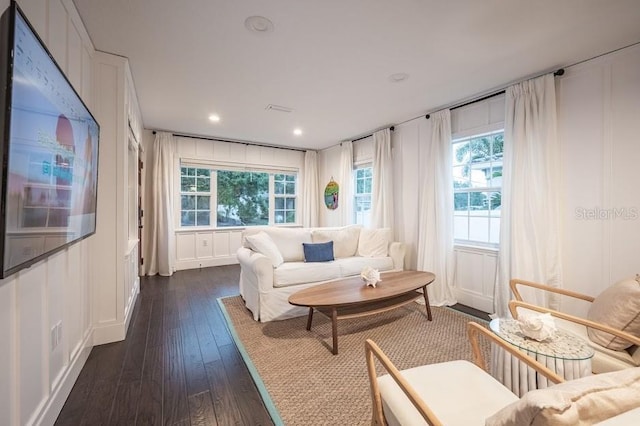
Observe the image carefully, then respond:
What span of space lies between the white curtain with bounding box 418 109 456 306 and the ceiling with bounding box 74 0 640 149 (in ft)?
1.21

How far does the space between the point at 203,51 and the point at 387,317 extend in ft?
10.4

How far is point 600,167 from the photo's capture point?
7.68 feet

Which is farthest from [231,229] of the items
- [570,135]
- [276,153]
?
[570,135]

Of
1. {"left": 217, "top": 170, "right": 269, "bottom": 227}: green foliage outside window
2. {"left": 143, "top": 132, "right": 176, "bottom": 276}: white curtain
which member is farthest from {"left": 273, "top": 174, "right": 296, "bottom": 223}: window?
{"left": 143, "top": 132, "right": 176, "bottom": 276}: white curtain

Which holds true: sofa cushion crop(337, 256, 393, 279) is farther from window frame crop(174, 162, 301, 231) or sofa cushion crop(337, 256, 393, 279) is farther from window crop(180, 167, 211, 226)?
window crop(180, 167, 211, 226)

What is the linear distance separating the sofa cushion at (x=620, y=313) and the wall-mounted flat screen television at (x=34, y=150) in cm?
296

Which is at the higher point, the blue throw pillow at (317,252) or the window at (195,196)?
the window at (195,196)

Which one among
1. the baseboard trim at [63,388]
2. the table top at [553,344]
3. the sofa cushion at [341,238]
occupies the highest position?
the sofa cushion at [341,238]

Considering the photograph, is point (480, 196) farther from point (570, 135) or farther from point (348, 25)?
point (348, 25)

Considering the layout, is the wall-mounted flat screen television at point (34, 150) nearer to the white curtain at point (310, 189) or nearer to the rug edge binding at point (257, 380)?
the rug edge binding at point (257, 380)

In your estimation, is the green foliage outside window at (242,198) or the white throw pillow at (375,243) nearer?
the white throw pillow at (375,243)

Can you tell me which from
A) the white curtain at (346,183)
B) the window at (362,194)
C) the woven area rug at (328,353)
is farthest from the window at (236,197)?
the woven area rug at (328,353)

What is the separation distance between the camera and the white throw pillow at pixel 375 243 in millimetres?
3809

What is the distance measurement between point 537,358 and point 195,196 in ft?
17.9
